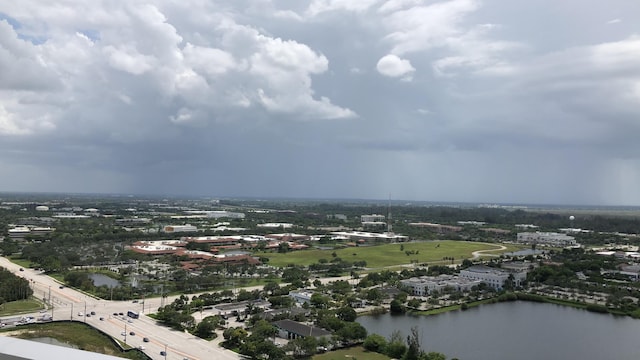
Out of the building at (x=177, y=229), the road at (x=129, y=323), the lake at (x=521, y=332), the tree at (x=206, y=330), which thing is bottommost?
the lake at (x=521, y=332)

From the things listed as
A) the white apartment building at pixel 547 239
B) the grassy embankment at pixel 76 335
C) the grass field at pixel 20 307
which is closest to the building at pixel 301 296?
the grassy embankment at pixel 76 335

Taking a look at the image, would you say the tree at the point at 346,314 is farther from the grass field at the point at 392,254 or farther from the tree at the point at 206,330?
the grass field at the point at 392,254

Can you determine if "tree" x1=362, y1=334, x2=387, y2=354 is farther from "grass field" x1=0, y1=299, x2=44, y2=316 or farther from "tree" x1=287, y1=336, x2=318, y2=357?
"grass field" x1=0, y1=299, x2=44, y2=316

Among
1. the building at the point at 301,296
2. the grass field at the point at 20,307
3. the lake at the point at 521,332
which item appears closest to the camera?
the lake at the point at 521,332

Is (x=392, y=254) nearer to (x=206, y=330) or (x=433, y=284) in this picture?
(x=433, y=284)

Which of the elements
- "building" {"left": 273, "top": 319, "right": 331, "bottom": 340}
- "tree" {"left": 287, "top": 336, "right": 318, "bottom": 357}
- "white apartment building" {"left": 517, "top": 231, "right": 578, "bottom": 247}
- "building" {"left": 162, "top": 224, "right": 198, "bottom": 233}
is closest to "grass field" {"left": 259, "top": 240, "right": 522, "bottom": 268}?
"white apartment building" {"left": 517, "top": 231, "right": 578, "bottom": 247}

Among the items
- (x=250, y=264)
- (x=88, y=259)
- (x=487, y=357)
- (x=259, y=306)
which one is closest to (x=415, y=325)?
(x=487, y=357)

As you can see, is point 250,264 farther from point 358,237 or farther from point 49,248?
point 358,237
